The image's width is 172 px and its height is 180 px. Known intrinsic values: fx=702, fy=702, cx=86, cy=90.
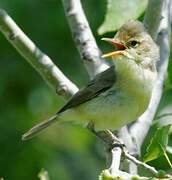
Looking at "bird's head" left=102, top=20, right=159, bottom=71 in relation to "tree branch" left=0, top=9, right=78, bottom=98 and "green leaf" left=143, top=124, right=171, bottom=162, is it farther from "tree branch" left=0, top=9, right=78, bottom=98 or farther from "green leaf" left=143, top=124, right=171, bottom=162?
"green leaf" left=143, top=124, right=171, bottom=162

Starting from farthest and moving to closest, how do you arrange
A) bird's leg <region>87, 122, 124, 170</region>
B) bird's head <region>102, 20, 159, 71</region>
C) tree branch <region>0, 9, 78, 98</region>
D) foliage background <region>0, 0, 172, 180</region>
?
1. foliage background <region>0, 0, 172, 180</region>
2. bird's head <region>102, 20, 159, 71</region>
3. tree branch <region>0, 9, 78, 98</region>
4. bird's leg <region>87, 122, 124, 170</region>

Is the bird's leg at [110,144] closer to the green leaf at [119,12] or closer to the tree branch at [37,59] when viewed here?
the tree branch at [37,59]

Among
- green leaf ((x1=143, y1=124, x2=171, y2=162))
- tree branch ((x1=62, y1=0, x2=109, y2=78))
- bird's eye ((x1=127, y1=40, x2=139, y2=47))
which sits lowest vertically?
bird's eye ((x1=127, y1=40, x2=139, y2=47))

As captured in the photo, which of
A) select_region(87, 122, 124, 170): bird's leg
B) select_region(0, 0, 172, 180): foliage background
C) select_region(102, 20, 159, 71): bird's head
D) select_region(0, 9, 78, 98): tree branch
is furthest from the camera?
select_region(0, 0, 172, 180): foliage background

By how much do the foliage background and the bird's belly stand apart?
1477 millimetres

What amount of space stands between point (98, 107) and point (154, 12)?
3.24 feet

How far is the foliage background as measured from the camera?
21.7 ft

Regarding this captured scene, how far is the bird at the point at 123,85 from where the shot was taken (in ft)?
15.4

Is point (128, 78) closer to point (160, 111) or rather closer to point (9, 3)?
point (160, 111)

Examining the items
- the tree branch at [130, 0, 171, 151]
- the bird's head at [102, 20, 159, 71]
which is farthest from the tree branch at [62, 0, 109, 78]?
the tree branch at [130, 0, 171, 151]

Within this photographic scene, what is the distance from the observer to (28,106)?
22.8 feet

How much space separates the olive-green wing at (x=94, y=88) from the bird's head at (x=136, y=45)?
0.17 meters

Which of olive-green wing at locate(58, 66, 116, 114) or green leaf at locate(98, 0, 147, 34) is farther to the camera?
olive-green wing at locate(58, 66, 116, 114)

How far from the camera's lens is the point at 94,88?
5.03m
